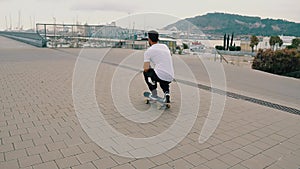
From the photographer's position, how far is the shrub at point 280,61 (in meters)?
11.1

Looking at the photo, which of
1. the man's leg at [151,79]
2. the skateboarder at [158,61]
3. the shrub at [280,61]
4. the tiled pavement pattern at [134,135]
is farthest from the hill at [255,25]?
the tiled pavement pattern at [134,135]

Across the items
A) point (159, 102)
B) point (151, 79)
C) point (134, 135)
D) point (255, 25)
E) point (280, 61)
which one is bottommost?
point (134, 135)

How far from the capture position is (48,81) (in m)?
6.90

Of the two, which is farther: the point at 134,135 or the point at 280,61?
the point at 280,61

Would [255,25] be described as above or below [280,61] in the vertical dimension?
above

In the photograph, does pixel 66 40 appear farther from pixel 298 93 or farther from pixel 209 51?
pixel 298 93

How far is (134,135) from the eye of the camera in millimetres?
3400

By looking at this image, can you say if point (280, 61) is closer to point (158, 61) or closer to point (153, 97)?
point (153, 97)

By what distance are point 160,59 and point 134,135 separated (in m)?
1.69

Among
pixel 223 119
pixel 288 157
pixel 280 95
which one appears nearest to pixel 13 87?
pixel 223 119

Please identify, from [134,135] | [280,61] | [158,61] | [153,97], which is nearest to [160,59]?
[158,61]

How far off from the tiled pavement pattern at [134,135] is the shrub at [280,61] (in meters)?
7.52

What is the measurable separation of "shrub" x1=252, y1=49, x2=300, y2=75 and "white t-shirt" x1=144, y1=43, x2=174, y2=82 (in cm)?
906

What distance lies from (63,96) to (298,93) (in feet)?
21.0
